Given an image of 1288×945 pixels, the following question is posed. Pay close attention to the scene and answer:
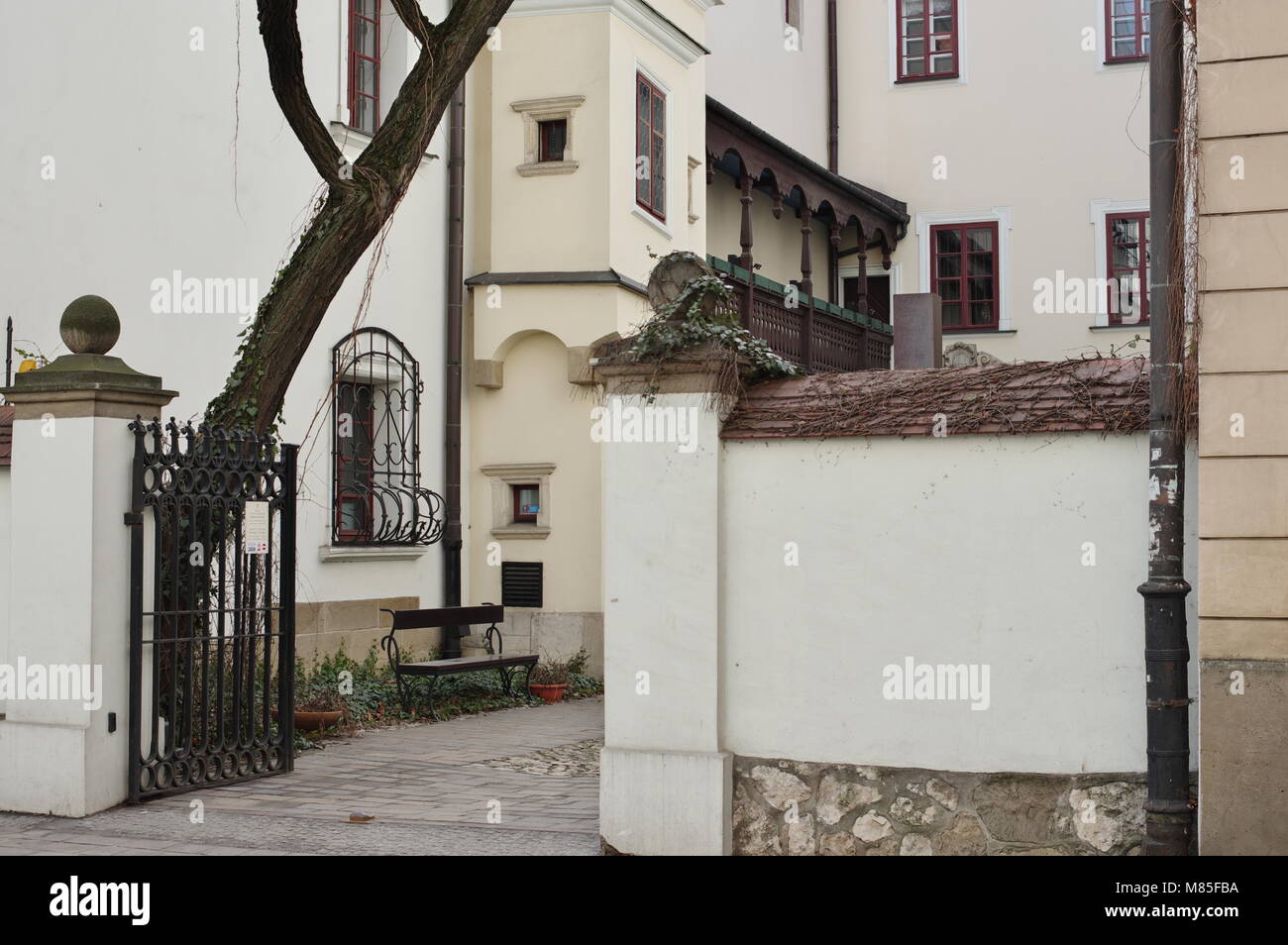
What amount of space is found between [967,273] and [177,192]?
50.8 ft

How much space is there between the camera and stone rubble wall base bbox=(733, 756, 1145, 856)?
676 cm

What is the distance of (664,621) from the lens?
294 inches


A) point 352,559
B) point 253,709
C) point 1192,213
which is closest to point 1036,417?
point 1192,213

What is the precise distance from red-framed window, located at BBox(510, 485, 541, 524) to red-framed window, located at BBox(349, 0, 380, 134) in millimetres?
4155

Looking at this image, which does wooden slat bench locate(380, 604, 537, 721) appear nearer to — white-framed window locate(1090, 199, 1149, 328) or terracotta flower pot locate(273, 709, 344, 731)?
terracotta flower pot locate(273, 709, 344, 731)

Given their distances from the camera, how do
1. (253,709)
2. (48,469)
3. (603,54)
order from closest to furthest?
1. (48,469)
2. (253,709)
3. (603,54)

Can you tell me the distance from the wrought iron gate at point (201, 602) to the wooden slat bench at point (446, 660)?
3.06 metres

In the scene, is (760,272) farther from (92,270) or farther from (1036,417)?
(1036,417)

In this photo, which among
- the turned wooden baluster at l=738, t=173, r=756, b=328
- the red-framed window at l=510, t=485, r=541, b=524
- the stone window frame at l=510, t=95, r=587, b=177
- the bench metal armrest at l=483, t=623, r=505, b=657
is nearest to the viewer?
the bench metal armrest at l=483, t=623, r=505, b=657

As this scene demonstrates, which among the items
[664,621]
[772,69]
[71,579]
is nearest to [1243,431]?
[664,621]

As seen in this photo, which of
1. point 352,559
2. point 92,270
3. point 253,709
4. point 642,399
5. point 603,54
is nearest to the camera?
point 642,399

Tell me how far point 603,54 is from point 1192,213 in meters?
11.0

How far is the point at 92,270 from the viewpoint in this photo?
12.2 meters

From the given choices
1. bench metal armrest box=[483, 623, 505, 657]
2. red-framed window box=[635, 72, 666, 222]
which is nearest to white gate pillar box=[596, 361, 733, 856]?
bench metal armrest box=[483, 623, 505, 657]
